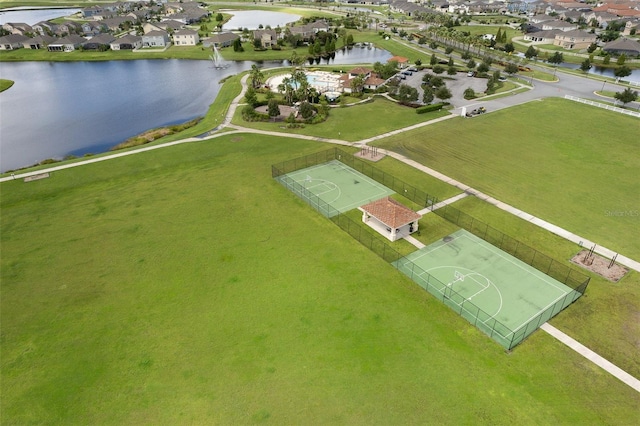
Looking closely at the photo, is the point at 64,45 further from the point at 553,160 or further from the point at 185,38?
the point at 553,160

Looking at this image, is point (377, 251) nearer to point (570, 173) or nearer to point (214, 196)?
point (214, 196)

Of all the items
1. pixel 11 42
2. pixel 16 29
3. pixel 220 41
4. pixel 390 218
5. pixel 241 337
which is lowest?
pixel 241 337

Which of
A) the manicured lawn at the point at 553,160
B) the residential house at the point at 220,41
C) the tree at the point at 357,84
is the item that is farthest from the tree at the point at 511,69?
the residential house at the point at 220,41

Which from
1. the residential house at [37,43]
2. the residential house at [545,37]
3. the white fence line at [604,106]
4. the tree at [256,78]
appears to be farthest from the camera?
the residential house at [37,43]

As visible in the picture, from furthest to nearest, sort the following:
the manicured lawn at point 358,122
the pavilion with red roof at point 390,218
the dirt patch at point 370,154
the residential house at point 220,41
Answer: the residential house at point 220,41 → the manicured lawn at point 358,122 → the dirt patch at point 370,154 → the pavilion with red roof at point 390,218

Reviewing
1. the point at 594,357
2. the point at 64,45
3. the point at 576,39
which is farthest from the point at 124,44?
the point at 594,357

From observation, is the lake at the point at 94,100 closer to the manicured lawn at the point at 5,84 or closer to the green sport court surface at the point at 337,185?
the manicured lawn at the point at 5,84

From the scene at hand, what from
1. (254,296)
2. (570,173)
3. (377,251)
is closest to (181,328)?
(254,296)
